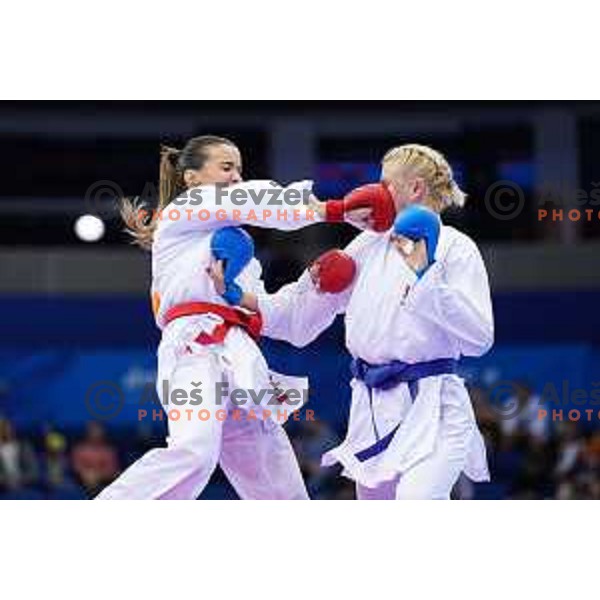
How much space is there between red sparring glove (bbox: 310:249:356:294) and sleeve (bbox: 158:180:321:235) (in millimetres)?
217

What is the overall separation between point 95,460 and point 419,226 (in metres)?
4.55

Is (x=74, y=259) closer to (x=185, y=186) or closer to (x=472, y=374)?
(x=472, y=374)

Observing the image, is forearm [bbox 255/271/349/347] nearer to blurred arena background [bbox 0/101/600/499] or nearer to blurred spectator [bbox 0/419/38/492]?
blurred arena background [bbox 0/101/600/499]

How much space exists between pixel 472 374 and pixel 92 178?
259 centimetres

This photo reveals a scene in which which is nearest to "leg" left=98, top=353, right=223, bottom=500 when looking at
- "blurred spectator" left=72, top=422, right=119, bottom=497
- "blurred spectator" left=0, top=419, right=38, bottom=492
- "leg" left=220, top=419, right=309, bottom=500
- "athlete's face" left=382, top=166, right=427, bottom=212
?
"leg" left=220, top=419, right=309, bottom=500

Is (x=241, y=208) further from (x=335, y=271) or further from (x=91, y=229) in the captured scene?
(x=91, y=229)

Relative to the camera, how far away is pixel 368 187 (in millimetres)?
6867

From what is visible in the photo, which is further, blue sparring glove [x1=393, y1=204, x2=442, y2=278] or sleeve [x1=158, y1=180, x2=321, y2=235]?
sleeve [x1=158, y1=180, x2=321, y2=235]

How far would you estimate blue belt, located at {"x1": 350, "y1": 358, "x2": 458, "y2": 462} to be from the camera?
22.3ft

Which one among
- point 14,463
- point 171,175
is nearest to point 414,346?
point 171,175

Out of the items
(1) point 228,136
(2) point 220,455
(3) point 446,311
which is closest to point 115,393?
(1) point 228,136

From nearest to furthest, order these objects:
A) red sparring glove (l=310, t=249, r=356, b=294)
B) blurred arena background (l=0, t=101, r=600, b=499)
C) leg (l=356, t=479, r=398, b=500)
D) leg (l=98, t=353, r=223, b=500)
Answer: leg (l=98, t=353, r=223, b=500) < leg (l=356, t=479, r=398, b=500) < red sparring glove (l=310, t=249, r=356, b=294) < blurred arena background (l=0, t=101, r=600, b=499)

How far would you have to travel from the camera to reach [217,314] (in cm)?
694

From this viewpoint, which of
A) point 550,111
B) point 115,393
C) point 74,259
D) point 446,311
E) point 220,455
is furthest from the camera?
point 74,259
